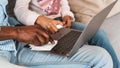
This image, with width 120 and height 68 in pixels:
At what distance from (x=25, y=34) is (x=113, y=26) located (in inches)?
28.1

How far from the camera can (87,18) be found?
1.50m

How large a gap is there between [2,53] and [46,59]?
0.19 m

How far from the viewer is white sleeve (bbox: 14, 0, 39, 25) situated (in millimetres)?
1194

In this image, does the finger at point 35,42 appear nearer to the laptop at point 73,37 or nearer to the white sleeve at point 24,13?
the laptop at point 73,37

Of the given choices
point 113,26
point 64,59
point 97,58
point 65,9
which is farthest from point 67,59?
point 113,26

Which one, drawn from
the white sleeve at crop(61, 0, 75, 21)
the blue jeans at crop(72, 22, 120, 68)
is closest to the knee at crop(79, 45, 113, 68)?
the blue jeans at crop(72, 22, 120, 68)

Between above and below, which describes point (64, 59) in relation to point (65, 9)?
below

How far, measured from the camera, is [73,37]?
3.76ft

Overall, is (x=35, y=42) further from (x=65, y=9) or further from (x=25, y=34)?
(x=65, y=9)

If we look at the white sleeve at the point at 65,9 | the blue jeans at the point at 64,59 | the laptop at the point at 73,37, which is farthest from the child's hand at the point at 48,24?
the white sleeve at the point at 65,9

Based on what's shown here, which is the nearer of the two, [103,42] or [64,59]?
[64,59]

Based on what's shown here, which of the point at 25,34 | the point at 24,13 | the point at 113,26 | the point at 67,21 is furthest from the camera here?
the point at 113,26

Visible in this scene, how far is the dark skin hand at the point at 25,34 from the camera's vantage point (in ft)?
3.16

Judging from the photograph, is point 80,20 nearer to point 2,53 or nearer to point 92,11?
point 92,11
